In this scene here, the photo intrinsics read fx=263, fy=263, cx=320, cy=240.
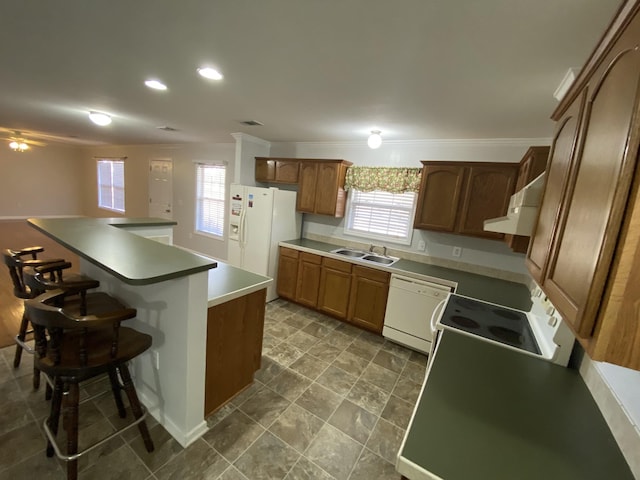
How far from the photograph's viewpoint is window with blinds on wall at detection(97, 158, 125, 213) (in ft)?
23.9

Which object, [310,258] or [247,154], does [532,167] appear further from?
[247,154]

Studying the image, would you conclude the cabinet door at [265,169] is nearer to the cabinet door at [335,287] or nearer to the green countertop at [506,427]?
the cabinet door at [335,287]

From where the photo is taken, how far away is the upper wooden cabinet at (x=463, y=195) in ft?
8.82

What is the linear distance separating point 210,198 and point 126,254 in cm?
416

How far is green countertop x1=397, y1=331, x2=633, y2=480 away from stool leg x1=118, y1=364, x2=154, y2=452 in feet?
Result: 4.93

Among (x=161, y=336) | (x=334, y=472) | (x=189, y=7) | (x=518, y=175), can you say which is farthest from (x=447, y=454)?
(x=518, y=175)

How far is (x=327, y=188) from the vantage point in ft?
12.3

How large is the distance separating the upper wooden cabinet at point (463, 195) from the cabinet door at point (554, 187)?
144 cm

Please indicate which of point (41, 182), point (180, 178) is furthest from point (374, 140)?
point (41, 182)

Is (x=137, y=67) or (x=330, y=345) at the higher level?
(x=137, y=67)

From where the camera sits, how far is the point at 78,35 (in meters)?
1.56

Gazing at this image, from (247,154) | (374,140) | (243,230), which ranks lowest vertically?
(243,230)

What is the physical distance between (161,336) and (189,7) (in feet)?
5.85

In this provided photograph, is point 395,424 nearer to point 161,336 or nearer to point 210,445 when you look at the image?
point 210,445
